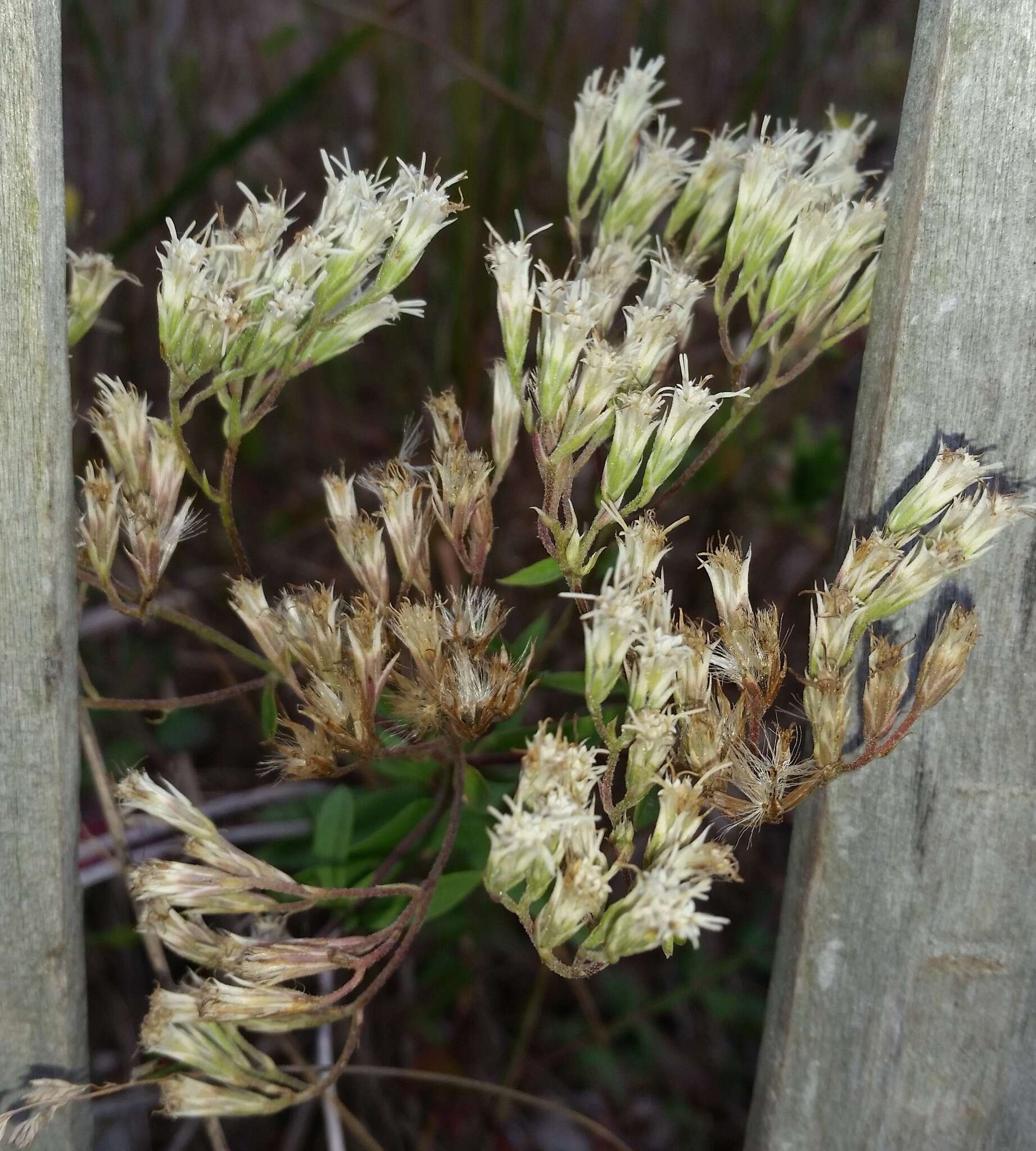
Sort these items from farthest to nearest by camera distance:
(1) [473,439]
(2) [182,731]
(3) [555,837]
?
(1) [473,439], (2) [182,731], (3) [555,837]

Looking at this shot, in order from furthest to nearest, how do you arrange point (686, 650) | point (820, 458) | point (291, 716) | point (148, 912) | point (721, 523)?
1. point (721, 523)
2. point (820, 458)
3. point (291, 716)
4. point (148, 912)
5. point (686, 650)

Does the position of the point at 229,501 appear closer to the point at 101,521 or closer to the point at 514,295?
the point at 101,521

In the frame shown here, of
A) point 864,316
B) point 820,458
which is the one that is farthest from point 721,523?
point 864,316

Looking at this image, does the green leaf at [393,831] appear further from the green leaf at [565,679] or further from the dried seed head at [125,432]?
the dried seed head at [125,432]

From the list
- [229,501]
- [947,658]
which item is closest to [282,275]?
[229,501]

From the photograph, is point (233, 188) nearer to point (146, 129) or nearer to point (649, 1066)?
point (146, 129)

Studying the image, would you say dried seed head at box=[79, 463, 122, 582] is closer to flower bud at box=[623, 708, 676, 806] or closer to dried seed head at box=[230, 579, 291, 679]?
dried seed head at box=[230, 579, 291, 679]

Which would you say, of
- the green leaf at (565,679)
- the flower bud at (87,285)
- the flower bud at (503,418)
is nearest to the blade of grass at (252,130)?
the flower bud at (87,285)
